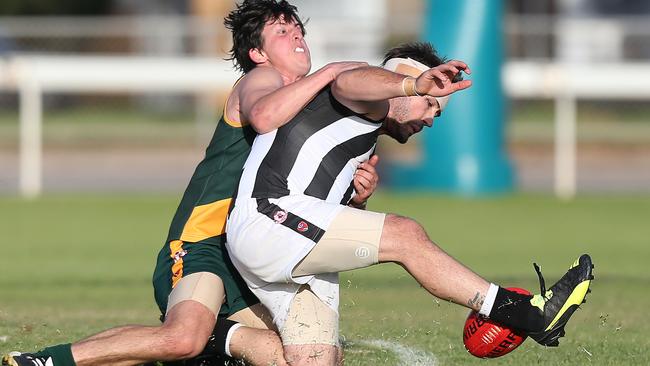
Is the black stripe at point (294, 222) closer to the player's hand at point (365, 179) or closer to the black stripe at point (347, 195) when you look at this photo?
the black stripe at point (347, 195)

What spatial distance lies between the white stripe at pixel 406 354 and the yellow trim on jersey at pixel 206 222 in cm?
121

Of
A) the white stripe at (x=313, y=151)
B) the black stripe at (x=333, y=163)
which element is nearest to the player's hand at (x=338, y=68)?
the white stripe at (x=313, y=151)

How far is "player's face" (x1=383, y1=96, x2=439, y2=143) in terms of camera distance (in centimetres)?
659

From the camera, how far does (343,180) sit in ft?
21.5

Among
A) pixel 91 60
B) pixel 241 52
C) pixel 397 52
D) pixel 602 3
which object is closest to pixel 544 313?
pixel 397 52

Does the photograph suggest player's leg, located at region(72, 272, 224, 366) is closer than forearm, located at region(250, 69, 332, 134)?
No

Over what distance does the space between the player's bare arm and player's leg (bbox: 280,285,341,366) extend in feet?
2.83

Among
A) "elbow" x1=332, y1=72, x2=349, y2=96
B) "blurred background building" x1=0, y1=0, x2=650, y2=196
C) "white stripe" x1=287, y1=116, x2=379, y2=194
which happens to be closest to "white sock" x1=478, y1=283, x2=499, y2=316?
"white stripe" x1=287, y1=116, x2=379, y2=194

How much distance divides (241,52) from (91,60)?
11980 mm

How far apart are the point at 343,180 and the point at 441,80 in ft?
2.72

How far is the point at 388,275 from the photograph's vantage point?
38.3 feet

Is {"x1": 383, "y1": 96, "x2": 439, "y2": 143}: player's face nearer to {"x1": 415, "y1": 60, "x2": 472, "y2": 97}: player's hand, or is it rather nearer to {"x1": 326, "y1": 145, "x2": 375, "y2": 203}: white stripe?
{"x1": 326, "y1": 145, "x2": 375, "y2": 203}: white stripe

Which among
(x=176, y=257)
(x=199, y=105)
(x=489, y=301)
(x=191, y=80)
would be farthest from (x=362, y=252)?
(x=199, y=105)

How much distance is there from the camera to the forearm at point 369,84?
6.07 m
